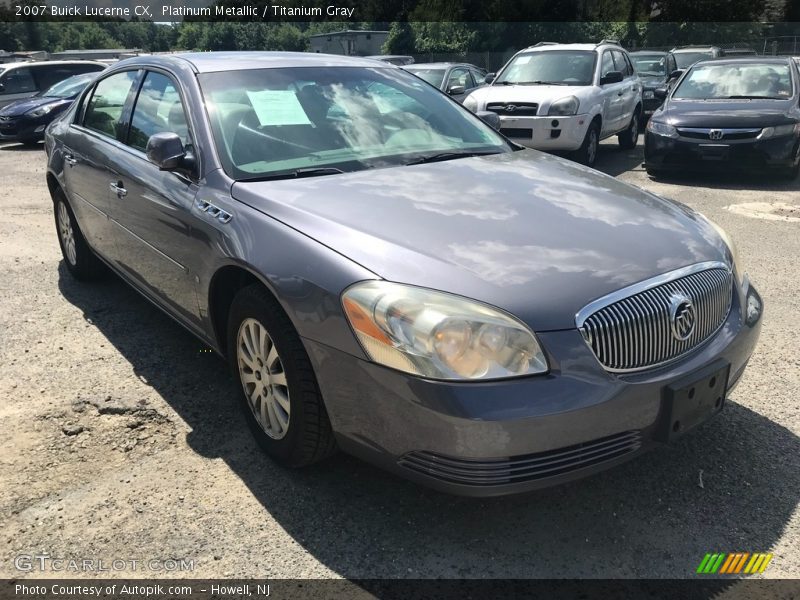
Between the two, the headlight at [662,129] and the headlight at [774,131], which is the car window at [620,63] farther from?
the headlight at [774,131]

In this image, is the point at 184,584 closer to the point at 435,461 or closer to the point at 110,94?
the point at 435,461

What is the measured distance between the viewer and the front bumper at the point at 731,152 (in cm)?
866

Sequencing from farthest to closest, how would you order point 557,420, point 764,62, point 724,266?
point 764,62 → point 724,266 → point 557,420

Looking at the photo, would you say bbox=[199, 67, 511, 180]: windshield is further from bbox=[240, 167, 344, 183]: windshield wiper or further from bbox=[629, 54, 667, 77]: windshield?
bbox=[629, 54, 667, 77]: windshield

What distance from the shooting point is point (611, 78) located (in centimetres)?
1041

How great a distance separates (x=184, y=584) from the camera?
2309mm

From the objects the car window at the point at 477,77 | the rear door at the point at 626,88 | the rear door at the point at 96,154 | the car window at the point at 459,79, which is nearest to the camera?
the rear door at the point at 96,154

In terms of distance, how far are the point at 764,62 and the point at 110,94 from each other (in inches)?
366

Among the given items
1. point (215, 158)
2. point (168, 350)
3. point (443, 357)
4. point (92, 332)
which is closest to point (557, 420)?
point (443, 357)

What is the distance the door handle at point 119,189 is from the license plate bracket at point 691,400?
299 centimetres

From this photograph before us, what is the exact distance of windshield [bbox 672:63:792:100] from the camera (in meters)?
9.55

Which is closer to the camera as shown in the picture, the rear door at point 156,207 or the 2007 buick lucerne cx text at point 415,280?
the 2007 buick lucerne cx text at point 415,280

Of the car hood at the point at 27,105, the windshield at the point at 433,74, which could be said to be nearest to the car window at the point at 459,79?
the windshield at the point at 433,74

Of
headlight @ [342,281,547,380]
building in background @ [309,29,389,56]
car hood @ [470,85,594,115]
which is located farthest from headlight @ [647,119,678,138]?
building in background @ [309,29,389,56]
